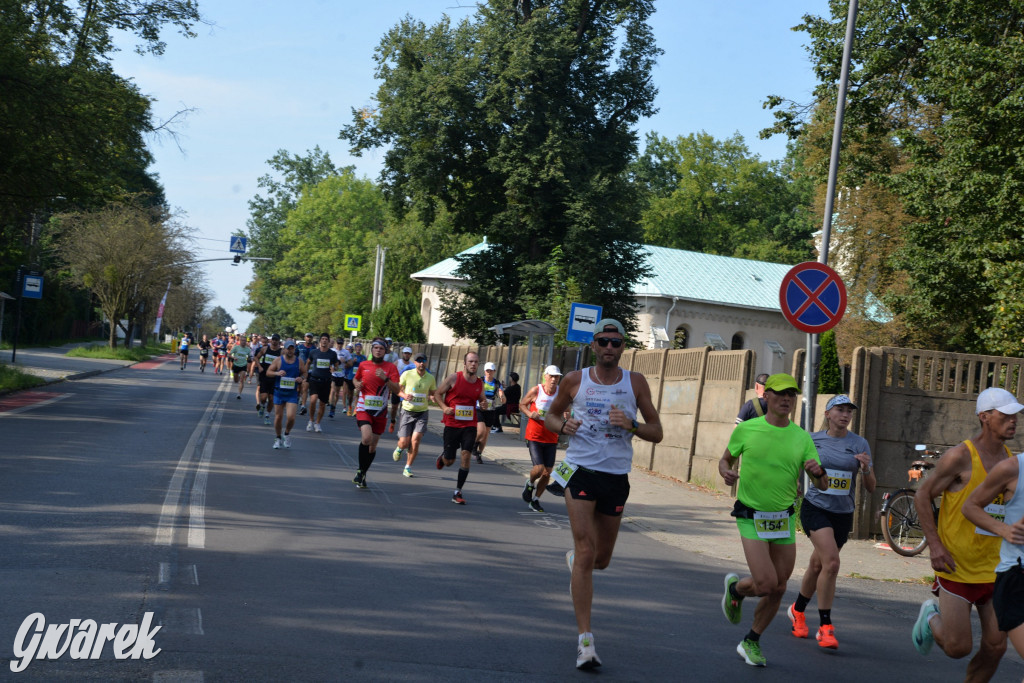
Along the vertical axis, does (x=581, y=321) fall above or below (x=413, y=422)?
above

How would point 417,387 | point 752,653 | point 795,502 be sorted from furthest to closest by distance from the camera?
point 417,387 → point 795,502 → point 752,653

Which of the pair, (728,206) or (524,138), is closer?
(524,138)

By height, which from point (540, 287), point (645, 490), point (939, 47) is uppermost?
point (939, 47)

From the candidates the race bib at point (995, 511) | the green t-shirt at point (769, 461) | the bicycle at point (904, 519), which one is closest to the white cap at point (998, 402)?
the race bib at point (995, 511)

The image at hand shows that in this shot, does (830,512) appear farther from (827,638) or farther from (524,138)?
(524,138)

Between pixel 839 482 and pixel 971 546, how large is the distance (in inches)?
84.3

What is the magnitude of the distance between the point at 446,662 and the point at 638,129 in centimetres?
3665

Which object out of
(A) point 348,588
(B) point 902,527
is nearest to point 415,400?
(B) point 902,527

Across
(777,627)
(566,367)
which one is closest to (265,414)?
(566,367)

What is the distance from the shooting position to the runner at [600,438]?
627cm

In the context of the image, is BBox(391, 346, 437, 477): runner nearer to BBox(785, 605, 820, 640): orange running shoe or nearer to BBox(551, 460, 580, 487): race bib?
BBox(785, 605, 820, 640): orange running shoe

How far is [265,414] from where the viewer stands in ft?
76.7

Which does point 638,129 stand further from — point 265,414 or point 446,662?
point 446,662

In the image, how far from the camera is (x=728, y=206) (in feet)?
268
